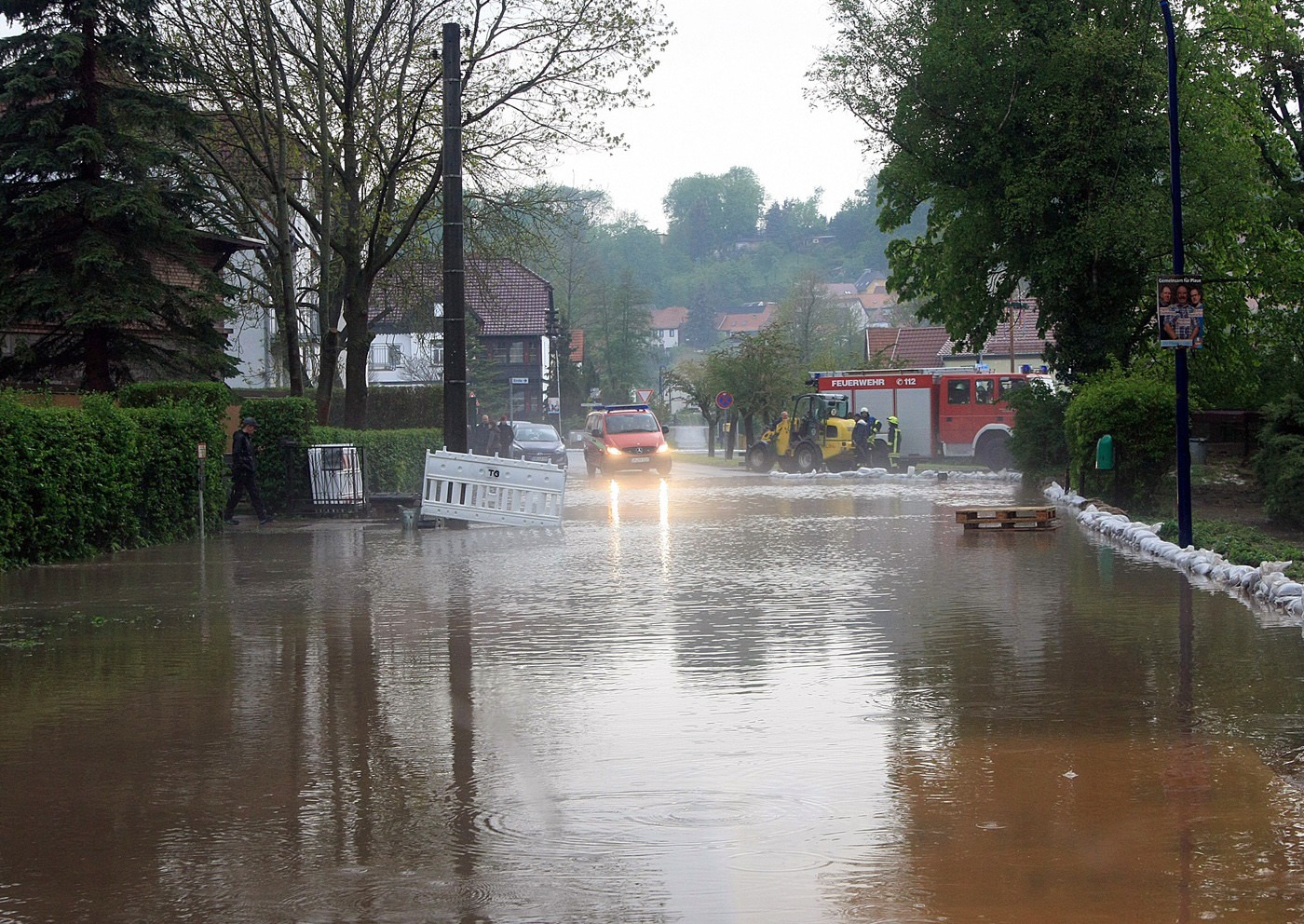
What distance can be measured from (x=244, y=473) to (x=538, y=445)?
85.0 feet

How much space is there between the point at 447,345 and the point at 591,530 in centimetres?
380

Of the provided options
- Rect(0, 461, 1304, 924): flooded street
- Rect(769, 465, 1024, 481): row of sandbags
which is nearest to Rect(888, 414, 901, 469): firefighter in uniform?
Rect(769, 465, 1024, 481): row of sandbags

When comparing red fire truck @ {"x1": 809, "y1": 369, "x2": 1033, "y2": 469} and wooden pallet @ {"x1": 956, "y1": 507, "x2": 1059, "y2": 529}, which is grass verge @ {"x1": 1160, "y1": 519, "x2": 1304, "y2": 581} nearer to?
wooden pallet @ {"x1": 956, "y1": 507, "x2": 1059, "y2": 529}

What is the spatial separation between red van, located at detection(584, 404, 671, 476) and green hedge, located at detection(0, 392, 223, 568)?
22.1 meters

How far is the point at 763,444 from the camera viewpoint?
45.8m

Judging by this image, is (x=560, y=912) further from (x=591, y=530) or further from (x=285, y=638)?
(x=591, y=530)

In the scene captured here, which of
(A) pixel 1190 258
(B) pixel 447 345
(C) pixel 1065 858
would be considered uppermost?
(A) pixel 1190 258

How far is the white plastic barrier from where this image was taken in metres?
23.5

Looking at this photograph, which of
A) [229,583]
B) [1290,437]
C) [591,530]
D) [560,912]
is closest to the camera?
[560,912]

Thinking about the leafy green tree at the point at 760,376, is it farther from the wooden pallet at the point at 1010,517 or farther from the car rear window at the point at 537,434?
the wooden pallet at the point at 1010,517

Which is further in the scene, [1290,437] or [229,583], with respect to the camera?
[1290,437]

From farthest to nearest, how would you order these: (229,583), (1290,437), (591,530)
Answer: (591,530) → (1290,437) → (229,583)

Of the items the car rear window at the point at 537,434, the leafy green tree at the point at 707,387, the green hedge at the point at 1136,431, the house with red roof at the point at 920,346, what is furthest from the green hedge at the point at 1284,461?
the house with red roof at the point at 920,346

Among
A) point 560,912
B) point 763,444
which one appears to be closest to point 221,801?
point 560,912
